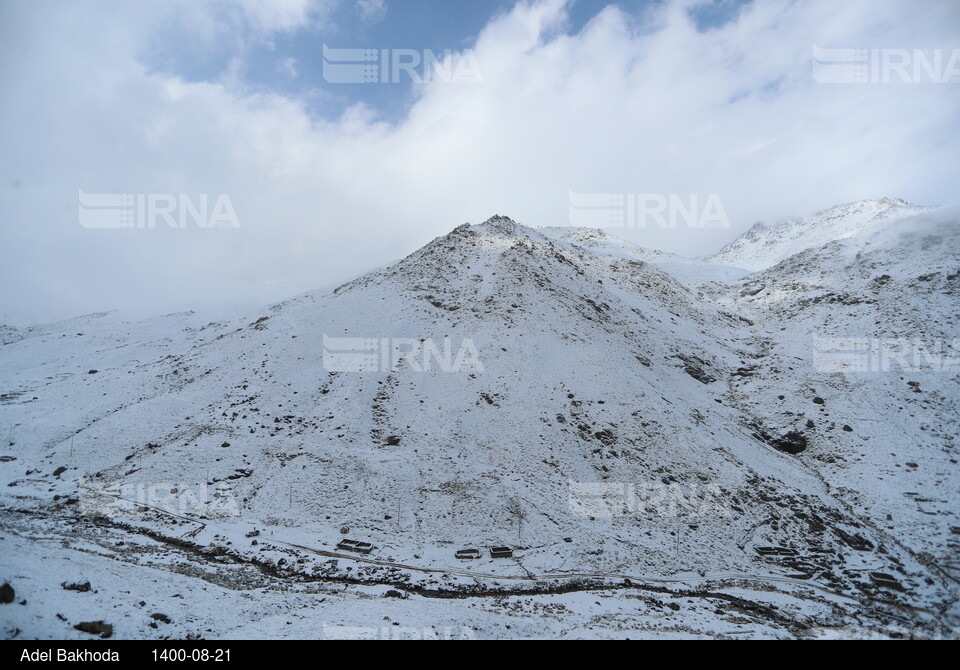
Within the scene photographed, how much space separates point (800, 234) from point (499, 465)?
121311 mm

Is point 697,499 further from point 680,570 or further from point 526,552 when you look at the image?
point 526,552

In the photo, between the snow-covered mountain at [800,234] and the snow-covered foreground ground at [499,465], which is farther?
the snow-covered mountain at [800,234]

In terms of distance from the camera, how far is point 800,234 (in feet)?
372

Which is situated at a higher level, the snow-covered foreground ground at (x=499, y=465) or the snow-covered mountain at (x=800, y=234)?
the snow-covered mountain at (x=800, y=234)

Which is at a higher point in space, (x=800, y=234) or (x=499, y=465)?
(x=800, y=234)

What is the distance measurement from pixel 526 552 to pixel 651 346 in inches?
972

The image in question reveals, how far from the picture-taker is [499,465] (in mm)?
26344

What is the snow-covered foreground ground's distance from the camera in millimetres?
17766

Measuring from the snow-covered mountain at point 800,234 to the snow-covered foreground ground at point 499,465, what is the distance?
5874cm

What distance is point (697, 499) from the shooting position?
25.3 m

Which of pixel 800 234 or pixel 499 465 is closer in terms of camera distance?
pixel 499 465

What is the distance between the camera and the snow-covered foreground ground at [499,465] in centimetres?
1777

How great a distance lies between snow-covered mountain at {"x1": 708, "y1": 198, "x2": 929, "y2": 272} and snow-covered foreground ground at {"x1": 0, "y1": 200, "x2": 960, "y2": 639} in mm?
58736

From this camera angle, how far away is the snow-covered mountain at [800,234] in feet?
332
